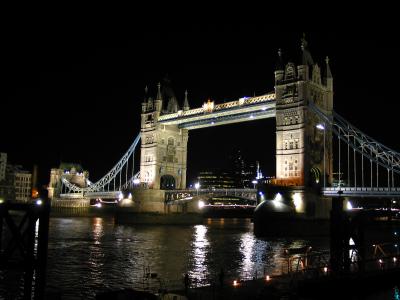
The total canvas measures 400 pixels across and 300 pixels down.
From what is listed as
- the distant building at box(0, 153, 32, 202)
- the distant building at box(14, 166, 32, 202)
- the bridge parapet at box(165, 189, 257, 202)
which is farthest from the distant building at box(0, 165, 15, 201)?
the bridge parapet at box(165, 189, 257, 202)

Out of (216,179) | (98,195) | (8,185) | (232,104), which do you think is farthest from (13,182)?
(232,104)

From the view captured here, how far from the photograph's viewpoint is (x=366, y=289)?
2136 cm

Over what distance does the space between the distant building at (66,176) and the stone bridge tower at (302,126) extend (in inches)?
3312

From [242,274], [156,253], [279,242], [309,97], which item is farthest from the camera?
[309,97]

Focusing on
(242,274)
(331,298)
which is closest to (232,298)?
(331,298)

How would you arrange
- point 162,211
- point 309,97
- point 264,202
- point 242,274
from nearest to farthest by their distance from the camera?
point 242,274 → point 264,202 → point 309,97 → point 162,211

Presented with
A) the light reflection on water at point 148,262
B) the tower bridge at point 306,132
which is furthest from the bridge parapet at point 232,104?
the light reflection on water at point 148,262

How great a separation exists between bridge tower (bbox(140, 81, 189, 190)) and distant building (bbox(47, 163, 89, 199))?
5424 centimetres

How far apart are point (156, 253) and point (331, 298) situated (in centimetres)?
1818

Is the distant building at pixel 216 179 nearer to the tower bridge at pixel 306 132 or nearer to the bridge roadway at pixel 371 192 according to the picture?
the tower bridge at pixel 306 132

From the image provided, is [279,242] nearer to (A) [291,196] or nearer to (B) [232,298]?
(A) [291,196]

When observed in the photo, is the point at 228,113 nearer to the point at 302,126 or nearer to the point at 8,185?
the point at 302,126

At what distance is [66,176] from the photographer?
13650cm

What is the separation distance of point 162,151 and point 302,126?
3017 centimetres
